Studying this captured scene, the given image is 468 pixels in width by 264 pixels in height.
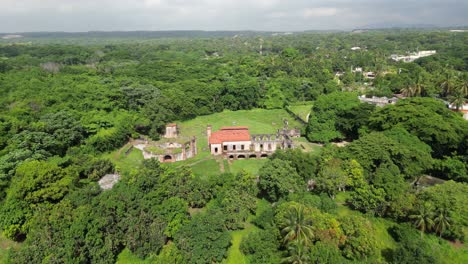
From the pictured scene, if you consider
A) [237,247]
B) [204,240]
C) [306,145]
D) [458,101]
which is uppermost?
[458,101]

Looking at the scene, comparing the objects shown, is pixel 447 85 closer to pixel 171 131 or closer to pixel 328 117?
pixel 328 117

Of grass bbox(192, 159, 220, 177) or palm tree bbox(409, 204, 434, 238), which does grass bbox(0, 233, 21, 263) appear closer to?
grass bbox(192, 159, 220, 177)

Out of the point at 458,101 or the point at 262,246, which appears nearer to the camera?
the point at 262,246

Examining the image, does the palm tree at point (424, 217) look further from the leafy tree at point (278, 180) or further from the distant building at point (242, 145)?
the distant building at point (242, 145)

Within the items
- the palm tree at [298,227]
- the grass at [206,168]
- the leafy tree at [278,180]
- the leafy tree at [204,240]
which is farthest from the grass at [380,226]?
the grass at [206,168]

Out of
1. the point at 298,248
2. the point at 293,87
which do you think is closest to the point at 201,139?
the point at 298,248

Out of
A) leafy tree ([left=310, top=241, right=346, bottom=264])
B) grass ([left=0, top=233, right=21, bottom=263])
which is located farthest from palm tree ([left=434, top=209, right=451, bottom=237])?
grass ([left=0, top=233, right=21, bottom=263])

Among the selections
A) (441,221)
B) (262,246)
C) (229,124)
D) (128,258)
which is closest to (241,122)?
(229,124)
